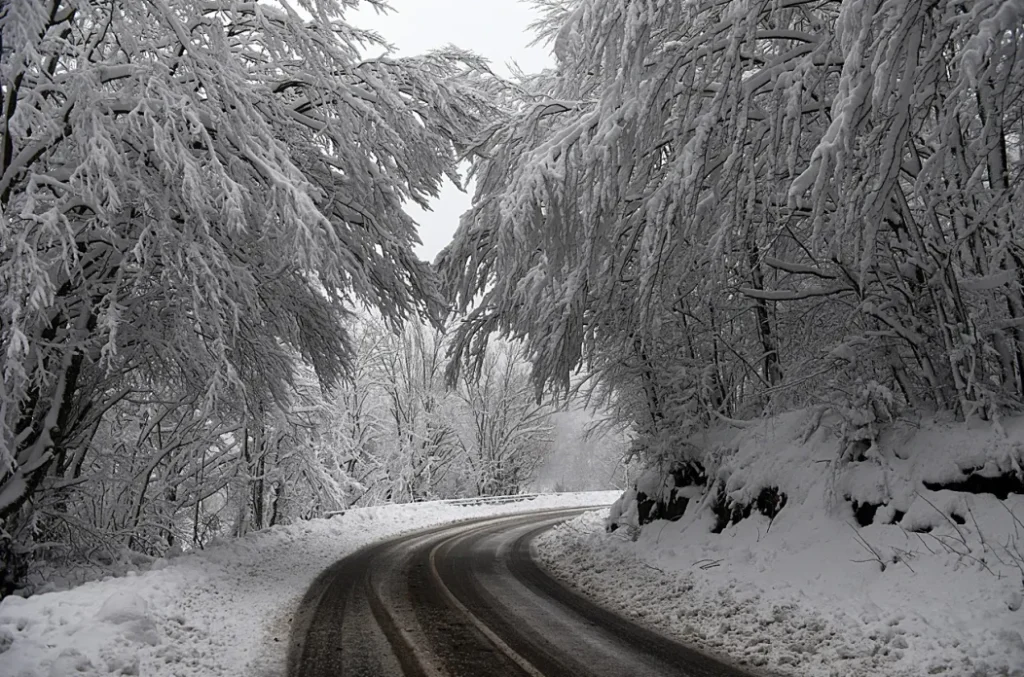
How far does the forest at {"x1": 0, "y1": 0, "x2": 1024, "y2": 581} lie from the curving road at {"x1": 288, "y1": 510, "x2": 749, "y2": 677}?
118 inches

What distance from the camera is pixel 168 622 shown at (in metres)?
6.99

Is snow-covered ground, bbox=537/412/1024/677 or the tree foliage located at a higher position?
the tree foliage

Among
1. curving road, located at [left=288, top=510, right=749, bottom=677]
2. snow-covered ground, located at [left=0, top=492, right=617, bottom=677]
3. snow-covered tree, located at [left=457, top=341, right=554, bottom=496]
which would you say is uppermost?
snow-covered tree, located at [left=457, top=341, right=554, bottom=496]

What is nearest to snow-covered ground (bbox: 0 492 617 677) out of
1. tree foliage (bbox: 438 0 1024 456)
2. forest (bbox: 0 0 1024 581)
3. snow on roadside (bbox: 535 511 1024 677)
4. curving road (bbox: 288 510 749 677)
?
curving road (bbox: 288 510 749 677)

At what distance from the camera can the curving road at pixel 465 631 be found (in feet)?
18.9

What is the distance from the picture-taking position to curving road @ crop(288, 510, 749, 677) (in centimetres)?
576

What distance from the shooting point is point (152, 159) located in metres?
7.62

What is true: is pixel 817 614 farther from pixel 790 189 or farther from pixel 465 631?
pixel 790 189

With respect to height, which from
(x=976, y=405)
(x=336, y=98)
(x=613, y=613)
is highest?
(x=336, y=98)

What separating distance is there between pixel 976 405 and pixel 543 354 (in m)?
5.74

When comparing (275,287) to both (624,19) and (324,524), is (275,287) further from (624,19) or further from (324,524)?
(324,524)

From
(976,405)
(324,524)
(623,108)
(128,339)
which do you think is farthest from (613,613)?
(324,524)

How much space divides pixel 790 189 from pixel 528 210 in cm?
245

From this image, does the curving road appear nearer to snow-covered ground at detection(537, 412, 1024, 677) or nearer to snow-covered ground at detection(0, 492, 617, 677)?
snow-covered ground at detection(0, 492, 617, 677)
